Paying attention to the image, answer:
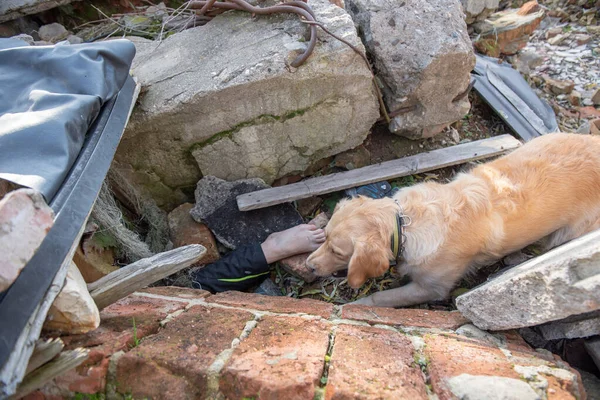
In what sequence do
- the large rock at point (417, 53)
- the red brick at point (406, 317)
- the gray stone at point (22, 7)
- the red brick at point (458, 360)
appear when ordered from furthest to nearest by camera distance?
1. the gray stone at point (22, 7)
2. the large rock at point (417, 53)
3. the red brick at point (406, 317)
4. the red brick at point (458, 360)

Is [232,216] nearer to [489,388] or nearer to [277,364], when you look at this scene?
[277,364]

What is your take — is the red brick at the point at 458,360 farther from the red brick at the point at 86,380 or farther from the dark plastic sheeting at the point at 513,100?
the dark plastic sheeting at the point at 513,100

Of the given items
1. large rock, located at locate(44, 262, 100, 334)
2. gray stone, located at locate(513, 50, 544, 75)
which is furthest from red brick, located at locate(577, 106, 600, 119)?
large rock, located at locate(44, 262, 100, 334)

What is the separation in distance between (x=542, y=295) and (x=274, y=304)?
1383 mm

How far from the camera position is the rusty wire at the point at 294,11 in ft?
9.54

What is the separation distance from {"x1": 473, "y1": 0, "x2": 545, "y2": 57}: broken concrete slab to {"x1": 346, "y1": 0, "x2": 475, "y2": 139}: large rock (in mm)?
2148

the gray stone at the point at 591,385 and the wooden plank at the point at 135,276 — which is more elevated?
the wooden plank at the point at 135,276

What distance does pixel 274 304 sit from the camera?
233 centimetres

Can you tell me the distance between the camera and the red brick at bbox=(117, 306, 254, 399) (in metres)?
1.52

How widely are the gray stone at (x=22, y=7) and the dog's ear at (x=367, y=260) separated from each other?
430 centimetres

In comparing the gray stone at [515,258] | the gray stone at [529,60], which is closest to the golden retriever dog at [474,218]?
the gray stone at [515,258]

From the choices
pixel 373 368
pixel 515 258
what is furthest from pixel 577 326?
pixel 515 258

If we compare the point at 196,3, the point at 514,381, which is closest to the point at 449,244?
the point at 514,381

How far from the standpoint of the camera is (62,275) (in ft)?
4.81
